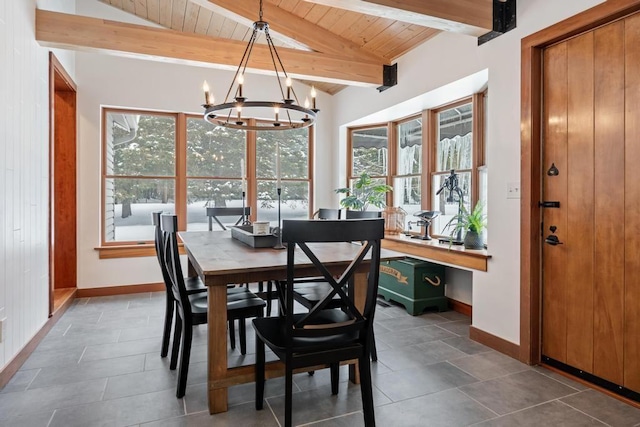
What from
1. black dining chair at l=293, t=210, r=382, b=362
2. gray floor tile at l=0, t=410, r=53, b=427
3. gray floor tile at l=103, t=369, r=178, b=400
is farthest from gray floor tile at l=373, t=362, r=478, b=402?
gray floor tile at l=0, t=410, r=53, b=427

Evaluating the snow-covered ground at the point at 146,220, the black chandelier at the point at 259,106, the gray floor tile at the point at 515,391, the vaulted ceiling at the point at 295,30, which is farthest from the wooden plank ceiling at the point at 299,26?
the gray floor tile at the point at 515,391

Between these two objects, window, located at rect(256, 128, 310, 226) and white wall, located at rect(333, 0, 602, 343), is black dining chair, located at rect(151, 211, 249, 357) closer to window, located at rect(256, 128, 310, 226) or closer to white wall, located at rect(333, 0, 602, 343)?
white wall, located at rect(333, 0, 602, 343)

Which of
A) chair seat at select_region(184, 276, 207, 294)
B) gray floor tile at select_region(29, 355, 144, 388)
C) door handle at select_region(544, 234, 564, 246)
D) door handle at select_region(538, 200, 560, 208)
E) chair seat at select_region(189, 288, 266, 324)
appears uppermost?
door handle at select_region(538, 200, 560, 208)

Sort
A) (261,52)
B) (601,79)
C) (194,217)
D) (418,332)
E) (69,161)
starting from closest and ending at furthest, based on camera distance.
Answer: (601,79)
(418,332)
(261,52)
(69,161)
(194,217)

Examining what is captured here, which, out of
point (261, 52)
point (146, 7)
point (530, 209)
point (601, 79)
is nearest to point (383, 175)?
point (261, 52)

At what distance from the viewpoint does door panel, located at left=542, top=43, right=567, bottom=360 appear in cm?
254

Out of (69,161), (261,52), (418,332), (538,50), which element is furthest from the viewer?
(69,161)

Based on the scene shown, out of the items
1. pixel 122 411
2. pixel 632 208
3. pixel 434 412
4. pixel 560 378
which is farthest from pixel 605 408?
pixel 122 411

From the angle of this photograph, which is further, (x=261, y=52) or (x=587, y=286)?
(x=261, y=52)

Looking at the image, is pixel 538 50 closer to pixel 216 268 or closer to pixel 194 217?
pixel 216 268

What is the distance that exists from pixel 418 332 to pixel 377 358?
72cm

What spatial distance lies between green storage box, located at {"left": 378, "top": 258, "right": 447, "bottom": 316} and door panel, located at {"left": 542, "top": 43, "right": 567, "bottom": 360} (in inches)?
49.9

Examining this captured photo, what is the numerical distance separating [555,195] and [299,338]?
194cm

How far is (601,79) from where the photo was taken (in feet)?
7.57
